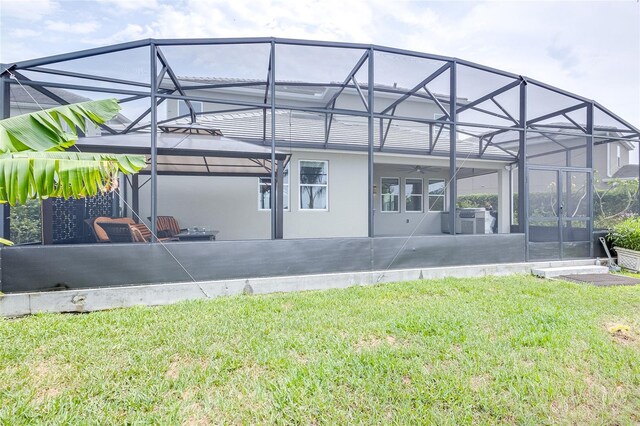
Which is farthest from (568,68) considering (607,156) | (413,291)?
(413,291)

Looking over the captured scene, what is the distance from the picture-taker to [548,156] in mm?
8125

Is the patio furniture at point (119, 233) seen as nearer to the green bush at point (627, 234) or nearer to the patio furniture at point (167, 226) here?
the patio furniture at point (167, 226)

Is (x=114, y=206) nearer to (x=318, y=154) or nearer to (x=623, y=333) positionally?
(x=318, y=154)

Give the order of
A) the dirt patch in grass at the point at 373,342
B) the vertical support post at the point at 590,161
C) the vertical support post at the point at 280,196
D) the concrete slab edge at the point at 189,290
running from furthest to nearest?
the vertical support post at the point at 590,161
the vertical support post at the point at 280,196
the concrete slab edge at the point at 189,290
the dirt patch in grass at the point at 373,342

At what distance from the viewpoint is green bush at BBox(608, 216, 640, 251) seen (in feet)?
25.4

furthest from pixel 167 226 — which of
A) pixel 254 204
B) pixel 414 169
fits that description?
pixel 414 169

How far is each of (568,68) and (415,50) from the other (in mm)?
7825

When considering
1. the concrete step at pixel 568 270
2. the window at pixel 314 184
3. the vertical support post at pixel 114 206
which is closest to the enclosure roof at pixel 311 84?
the window at pixel 314 184

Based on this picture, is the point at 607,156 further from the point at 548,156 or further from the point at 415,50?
the point at 415,50

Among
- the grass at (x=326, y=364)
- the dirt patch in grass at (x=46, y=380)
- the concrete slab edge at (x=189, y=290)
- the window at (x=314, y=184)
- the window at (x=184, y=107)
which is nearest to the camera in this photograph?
the grass at (x=326, y=364)

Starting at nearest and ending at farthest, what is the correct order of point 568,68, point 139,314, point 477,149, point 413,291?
point 139,314
point 413,291
point 568,68
point 477,149

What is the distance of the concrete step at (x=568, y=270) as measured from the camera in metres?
7.09

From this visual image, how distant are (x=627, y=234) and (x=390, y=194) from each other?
24.9 feet

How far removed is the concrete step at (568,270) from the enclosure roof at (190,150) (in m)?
6.36
